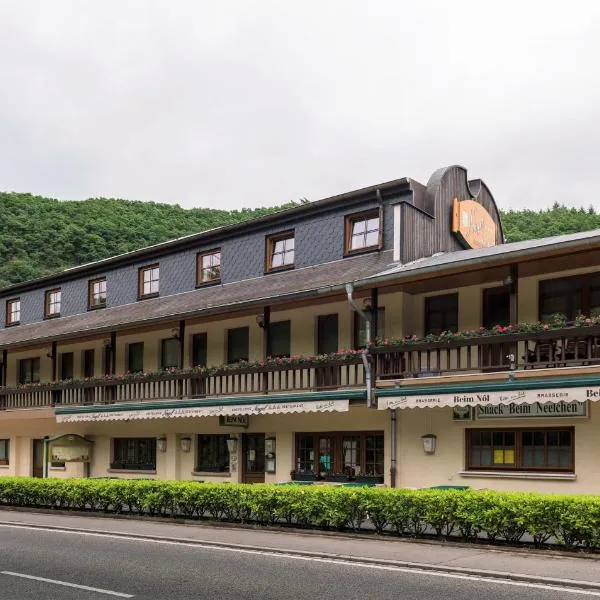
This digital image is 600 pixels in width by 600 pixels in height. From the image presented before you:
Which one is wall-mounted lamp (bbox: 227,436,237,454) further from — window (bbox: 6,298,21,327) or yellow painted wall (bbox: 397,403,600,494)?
window (bbox: 6,298,21,327)

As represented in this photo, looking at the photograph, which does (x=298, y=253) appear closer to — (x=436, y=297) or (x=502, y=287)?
(x=436, y=297)

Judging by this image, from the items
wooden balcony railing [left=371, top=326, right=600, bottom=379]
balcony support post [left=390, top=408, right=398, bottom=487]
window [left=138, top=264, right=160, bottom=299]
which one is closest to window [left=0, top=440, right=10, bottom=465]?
window [left=138, top=264, right=160, bottom=299]

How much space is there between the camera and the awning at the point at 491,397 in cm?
A: 1608

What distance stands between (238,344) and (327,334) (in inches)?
150

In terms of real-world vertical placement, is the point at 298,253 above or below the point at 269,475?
above

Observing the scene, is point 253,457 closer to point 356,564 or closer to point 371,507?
point 371,507

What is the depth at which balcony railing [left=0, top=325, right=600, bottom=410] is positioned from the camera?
17.0 meters

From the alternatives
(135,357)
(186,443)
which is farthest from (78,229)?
(186,443)

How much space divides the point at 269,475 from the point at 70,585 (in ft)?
43.8

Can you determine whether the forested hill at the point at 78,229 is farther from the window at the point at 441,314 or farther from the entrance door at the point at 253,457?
the window at the point at 441,314

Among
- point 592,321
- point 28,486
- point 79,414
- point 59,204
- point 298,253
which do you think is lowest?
point 28,486

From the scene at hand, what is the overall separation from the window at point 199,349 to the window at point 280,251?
10.7 ft

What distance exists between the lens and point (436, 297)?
21.5 m

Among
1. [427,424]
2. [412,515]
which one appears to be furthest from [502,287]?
[412,515]
